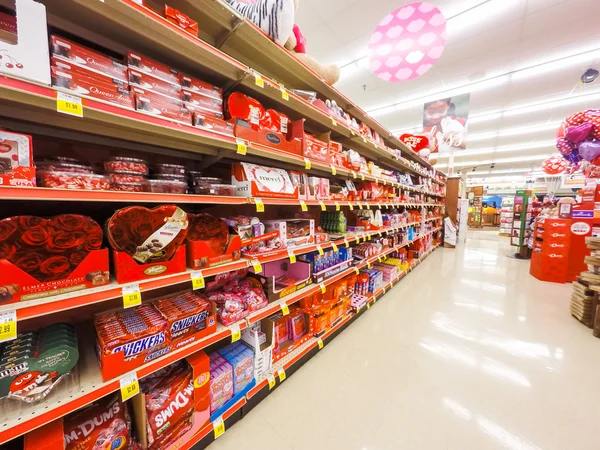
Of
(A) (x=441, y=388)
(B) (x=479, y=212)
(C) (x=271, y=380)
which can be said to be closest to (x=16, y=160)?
(C) (x=271, y=380)

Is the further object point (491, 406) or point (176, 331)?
point (491, 406)

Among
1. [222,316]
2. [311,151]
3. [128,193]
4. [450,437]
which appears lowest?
[450,437]

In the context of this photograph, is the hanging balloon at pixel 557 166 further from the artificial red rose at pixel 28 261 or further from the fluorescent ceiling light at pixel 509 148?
the artificial red rose at pixel 28 261

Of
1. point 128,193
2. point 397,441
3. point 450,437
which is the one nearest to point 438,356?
point 450,437

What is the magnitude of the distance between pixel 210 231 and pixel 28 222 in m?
0.67

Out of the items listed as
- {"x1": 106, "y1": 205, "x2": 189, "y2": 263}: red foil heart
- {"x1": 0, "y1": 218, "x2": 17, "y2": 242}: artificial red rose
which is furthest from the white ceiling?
{"x1": 0, "y1": 218, "x2": 17, "y2": 242}: artificial red rose

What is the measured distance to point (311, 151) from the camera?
176 cm

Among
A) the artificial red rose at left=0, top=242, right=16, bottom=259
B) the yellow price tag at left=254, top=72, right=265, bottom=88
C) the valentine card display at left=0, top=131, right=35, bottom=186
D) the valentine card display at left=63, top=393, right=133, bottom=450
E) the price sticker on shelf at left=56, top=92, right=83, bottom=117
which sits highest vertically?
the yellow price tag at left=254, top=72, right=265, bottom=88

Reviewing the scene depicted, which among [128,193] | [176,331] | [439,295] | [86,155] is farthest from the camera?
[439,295]

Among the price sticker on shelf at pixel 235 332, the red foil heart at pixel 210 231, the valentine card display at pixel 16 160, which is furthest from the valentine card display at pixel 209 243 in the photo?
the valentine card display at pixel 16 160

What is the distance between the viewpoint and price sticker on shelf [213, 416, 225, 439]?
1.19 meters

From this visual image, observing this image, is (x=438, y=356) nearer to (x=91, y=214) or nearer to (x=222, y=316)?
(x=222, y=316)

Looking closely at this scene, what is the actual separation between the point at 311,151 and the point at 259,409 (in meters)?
1.83

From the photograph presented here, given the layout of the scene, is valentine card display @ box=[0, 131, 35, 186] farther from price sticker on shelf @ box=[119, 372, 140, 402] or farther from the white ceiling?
the white ceiling
